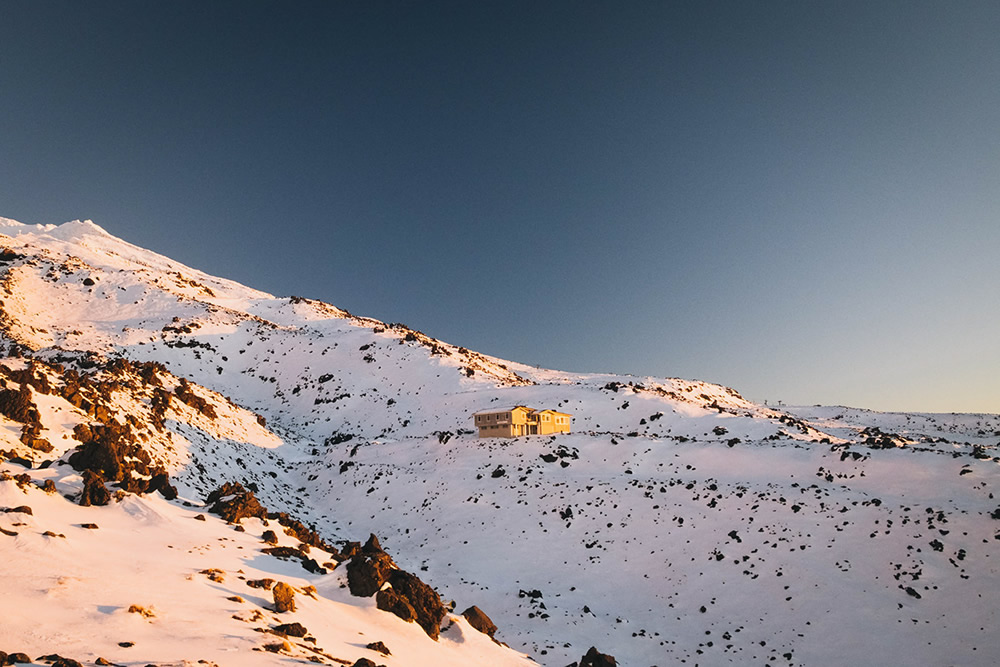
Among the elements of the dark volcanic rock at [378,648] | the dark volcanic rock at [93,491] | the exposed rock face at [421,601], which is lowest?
the exposed rock face at [421,601]

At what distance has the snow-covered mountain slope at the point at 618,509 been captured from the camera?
904 inches

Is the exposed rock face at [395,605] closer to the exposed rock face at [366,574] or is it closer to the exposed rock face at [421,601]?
the exposed rock face at [421,601]

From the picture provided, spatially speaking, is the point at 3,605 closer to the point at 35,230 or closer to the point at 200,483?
the point at 200,483

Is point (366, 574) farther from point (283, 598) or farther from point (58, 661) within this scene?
point (58, 661)

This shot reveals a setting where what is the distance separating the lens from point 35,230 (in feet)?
467

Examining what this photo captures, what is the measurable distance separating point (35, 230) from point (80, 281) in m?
83.8

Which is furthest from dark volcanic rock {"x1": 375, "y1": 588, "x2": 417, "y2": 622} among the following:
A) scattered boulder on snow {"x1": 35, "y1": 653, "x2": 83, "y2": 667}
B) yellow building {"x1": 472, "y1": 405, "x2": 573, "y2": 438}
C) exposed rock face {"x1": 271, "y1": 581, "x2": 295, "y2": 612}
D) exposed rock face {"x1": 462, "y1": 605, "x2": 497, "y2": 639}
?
yellow building {"x1": 472, "y1": 405, "x2": 573, "y2": 438}

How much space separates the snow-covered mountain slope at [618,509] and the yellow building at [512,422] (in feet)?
7.28

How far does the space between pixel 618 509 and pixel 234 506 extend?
26230mm

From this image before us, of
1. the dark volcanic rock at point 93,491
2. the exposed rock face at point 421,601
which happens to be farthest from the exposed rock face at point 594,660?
the dark volcanic rock at point 93,491

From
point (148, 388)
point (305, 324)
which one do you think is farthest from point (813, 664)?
point (305, 324)

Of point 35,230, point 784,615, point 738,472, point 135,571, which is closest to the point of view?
point 135,571

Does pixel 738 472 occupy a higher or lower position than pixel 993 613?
higher

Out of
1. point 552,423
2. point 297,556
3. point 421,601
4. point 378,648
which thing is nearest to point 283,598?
point 378,648
